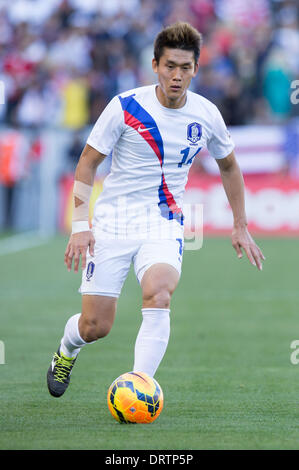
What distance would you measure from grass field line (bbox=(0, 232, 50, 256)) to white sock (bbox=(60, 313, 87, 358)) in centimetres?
954

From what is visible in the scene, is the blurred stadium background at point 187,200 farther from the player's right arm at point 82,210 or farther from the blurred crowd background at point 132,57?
the player's right arm at point 82,210

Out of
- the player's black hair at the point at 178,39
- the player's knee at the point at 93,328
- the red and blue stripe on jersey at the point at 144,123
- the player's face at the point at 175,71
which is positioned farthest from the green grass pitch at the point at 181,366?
the player's black hair at the point at 178,39

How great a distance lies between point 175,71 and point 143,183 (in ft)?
2.39

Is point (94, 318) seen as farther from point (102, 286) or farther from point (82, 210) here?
point (82, 210)

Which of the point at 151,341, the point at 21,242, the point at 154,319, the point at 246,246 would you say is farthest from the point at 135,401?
the point at 21,242

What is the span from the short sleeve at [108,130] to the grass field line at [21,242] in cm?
1010

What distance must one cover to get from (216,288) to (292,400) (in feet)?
20.0

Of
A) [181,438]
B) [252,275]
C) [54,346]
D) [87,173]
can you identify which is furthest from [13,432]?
[252,275]

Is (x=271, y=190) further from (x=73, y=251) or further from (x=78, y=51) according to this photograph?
(x=73, y=251)

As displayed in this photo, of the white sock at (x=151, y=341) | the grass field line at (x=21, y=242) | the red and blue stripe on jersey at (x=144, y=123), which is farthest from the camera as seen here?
the grass field line at (x=21, y=242)

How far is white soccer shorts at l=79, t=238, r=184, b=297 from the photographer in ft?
19.2

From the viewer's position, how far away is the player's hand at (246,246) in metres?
6.12

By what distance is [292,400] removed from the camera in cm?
605

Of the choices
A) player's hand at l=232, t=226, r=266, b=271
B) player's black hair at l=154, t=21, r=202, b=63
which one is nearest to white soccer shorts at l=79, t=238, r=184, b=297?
player's hand at l=232, t=226, r=266, b=271
